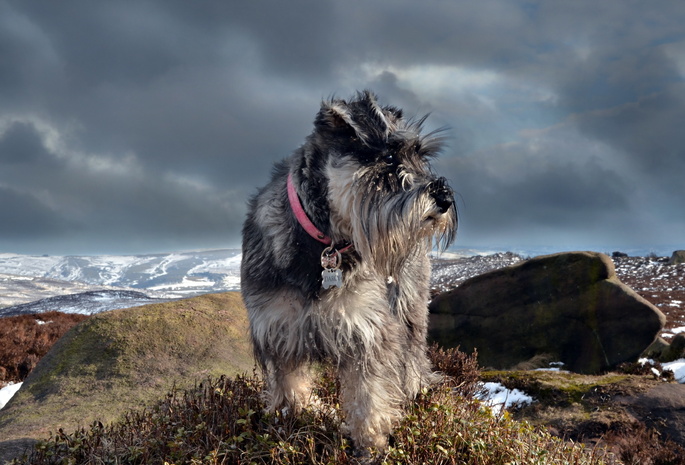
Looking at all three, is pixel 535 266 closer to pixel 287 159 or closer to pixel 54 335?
pixel 287 159

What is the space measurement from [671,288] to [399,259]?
40.4 meters

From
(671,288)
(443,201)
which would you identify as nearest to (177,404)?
(443,201)

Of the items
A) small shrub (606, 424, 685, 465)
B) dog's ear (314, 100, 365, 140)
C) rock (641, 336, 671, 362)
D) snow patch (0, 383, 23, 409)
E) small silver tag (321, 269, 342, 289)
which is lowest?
snow patch (0, 383, 23, 409)

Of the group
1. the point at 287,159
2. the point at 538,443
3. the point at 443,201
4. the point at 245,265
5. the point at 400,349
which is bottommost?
the point at 538,443

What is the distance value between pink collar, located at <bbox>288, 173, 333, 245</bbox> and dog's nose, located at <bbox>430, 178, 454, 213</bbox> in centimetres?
98

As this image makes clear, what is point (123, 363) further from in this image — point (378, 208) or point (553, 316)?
point (553, 316)

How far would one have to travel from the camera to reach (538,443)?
5086 mm

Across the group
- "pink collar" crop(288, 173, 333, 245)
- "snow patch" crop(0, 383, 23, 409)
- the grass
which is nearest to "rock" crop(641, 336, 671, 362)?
the grass

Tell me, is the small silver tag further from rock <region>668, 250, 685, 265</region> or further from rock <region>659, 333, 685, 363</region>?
rock <region>668, 250, 685, 265</region>

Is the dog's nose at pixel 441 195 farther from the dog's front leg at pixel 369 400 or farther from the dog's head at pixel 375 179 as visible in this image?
the dog's front leg at pixel 369 400

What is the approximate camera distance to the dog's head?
3916mm

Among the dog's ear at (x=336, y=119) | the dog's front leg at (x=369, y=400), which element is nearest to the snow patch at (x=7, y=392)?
the dog's front leg at (x=369, y=400)

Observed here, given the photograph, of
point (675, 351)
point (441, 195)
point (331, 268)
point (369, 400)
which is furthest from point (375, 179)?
point (675, 351)

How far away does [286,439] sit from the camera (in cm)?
441
